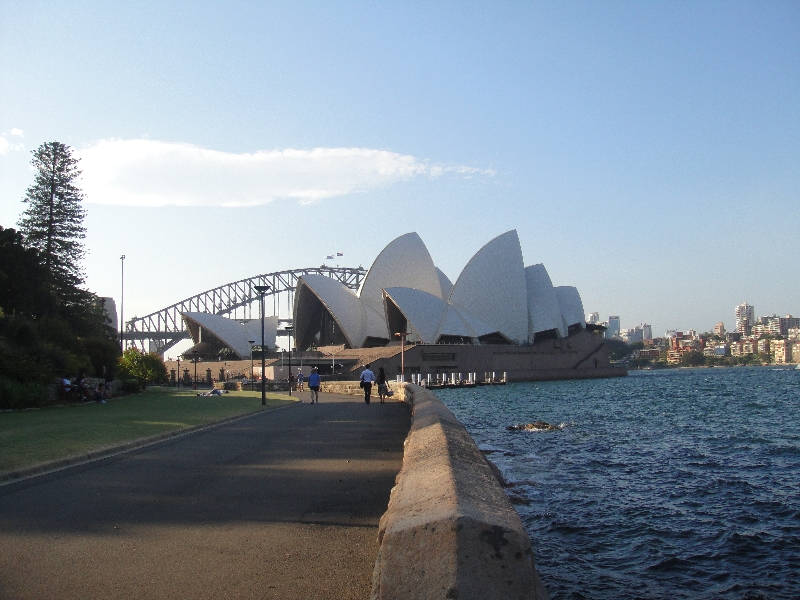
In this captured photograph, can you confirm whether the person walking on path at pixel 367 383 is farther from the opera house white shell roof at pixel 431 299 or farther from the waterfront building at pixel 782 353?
the waterfront building at pixel 782 353

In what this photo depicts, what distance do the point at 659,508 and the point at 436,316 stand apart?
6950 cm

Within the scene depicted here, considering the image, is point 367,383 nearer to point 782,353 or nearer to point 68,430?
point 68,430

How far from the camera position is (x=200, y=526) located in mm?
5945

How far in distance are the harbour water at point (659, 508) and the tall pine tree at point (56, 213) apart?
3706cm

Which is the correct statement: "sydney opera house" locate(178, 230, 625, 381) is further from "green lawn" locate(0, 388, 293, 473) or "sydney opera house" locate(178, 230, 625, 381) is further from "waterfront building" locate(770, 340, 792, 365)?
"waterfront building" locate(770, 340, 792, 365)

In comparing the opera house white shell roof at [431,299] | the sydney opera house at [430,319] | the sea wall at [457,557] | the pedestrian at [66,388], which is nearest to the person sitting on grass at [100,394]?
the pedestrian at [66,388]

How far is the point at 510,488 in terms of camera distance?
1237 cm

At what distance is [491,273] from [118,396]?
53631 mm

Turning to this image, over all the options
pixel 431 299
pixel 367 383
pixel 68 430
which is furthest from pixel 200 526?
pixel 431 299

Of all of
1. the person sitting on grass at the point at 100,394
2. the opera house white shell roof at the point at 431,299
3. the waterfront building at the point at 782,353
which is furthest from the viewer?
the waterfront building at the point at 782,353

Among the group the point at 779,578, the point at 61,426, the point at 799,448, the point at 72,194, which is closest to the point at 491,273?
the point at 72,194

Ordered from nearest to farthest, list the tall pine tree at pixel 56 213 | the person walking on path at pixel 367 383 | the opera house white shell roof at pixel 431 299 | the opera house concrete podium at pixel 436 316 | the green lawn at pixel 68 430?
the green lawn at pixel 68 430
the person walking on path at pixel 367 383
the tall pine tree at pixel 56 213
the opera house concrete podium at pixel 436 316
the opera house white shell roof at pixel 431 299

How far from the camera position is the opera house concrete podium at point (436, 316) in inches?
3135

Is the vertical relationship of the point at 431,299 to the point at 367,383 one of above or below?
above
